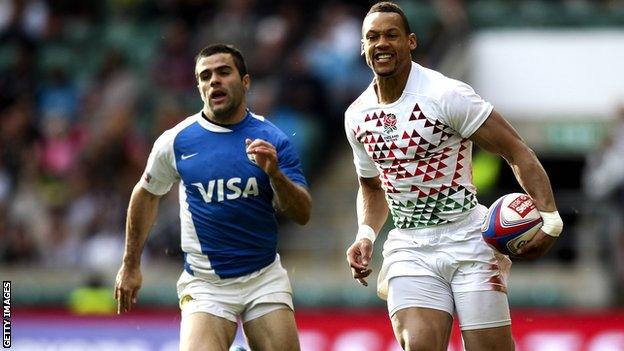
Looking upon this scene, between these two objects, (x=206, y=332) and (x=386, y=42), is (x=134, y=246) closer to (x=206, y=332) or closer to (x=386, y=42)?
(x=206, y=332)

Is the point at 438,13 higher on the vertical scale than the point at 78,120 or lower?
higher

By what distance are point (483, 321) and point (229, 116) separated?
1933 mm

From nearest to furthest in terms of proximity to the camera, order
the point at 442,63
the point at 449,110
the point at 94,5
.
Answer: the point at 449,110 → the point at 442,63 → the point at 94,5

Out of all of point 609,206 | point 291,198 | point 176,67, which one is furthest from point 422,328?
point 176,67

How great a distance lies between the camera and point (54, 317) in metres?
13.1

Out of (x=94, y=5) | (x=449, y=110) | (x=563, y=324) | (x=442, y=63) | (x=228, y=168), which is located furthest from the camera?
(x=94, y=5)

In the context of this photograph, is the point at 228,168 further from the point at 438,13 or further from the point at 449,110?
the point at 438,13

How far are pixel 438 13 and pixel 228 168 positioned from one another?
29.7 feet

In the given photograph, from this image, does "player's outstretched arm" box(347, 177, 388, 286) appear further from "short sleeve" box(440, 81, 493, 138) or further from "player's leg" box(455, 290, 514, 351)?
"short sleeve" box(440, 81, 493, 138)

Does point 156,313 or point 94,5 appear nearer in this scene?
point 156,313

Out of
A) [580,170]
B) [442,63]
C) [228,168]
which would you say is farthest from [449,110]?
[580,170]

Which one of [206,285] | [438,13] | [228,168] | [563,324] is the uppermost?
[438,13]

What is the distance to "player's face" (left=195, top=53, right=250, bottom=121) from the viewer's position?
8453mm

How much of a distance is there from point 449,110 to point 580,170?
976cm
